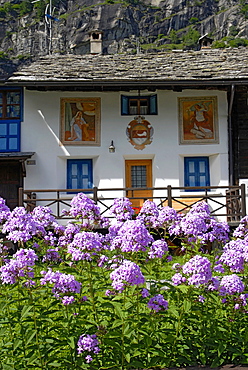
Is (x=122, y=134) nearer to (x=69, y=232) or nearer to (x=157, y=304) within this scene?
(x=69, y=232)

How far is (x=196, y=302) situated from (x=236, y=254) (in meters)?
0.58

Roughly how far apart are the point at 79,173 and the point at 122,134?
6.48 ft

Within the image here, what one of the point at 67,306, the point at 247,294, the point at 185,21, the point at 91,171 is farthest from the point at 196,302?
the point at 185,21

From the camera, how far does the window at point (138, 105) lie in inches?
612

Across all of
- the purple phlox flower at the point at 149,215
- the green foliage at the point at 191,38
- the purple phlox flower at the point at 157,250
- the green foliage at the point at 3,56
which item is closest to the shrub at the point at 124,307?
the purple phlox flower at the point at 157,250

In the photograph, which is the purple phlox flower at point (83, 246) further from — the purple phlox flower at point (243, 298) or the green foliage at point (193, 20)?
the green foliage at point (193, 20)

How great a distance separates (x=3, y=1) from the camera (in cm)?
13275

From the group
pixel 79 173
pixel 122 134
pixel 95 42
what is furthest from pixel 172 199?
pixel 95 42

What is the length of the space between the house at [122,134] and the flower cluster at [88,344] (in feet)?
37.0

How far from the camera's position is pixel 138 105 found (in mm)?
15594

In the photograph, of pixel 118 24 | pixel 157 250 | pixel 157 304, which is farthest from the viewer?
pixel 118 24

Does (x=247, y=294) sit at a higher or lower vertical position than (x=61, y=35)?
lower

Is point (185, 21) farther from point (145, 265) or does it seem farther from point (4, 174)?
point (145, 265)

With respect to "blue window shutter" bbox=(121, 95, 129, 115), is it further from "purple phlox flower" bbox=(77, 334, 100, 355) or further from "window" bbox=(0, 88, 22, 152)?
"purple phlox flower" bbox=(77, 334, 100, 355)
